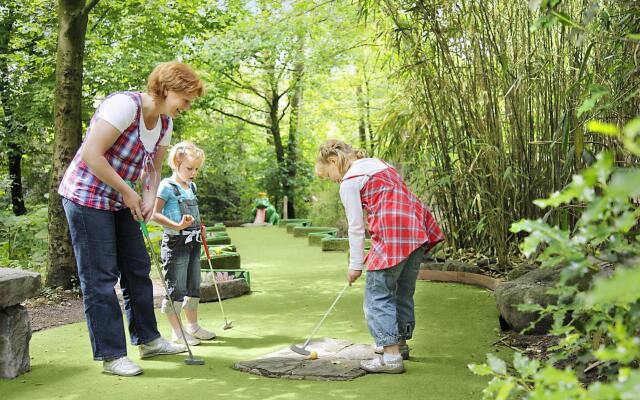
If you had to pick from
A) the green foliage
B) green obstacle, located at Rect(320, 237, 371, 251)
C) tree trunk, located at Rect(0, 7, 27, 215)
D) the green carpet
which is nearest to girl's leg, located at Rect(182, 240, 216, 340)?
the green carpet

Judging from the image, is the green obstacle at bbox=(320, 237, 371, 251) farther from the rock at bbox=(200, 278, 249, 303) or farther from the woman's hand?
the woman's hand

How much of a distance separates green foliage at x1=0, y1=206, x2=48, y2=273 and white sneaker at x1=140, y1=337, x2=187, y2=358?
360 cm

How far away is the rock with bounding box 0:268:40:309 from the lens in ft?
11.1

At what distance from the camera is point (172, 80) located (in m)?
3.42

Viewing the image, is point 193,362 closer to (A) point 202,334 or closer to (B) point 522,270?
(A) point 202,334

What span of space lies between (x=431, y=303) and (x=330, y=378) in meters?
2.05

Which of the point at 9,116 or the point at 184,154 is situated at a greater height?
the point at 9,116

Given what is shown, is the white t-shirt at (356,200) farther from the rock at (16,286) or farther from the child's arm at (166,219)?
the rock at (16,286)

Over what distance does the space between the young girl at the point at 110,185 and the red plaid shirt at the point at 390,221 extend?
38.6 inches

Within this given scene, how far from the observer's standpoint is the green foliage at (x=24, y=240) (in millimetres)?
7297

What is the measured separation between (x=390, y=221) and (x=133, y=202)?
3.94 ft

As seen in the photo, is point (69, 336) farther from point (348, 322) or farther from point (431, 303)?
point (431, 303)

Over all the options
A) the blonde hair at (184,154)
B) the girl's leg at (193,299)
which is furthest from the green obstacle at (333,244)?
the blonde hair at (184,154)

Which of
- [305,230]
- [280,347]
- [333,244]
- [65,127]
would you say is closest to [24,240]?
[65,127]
